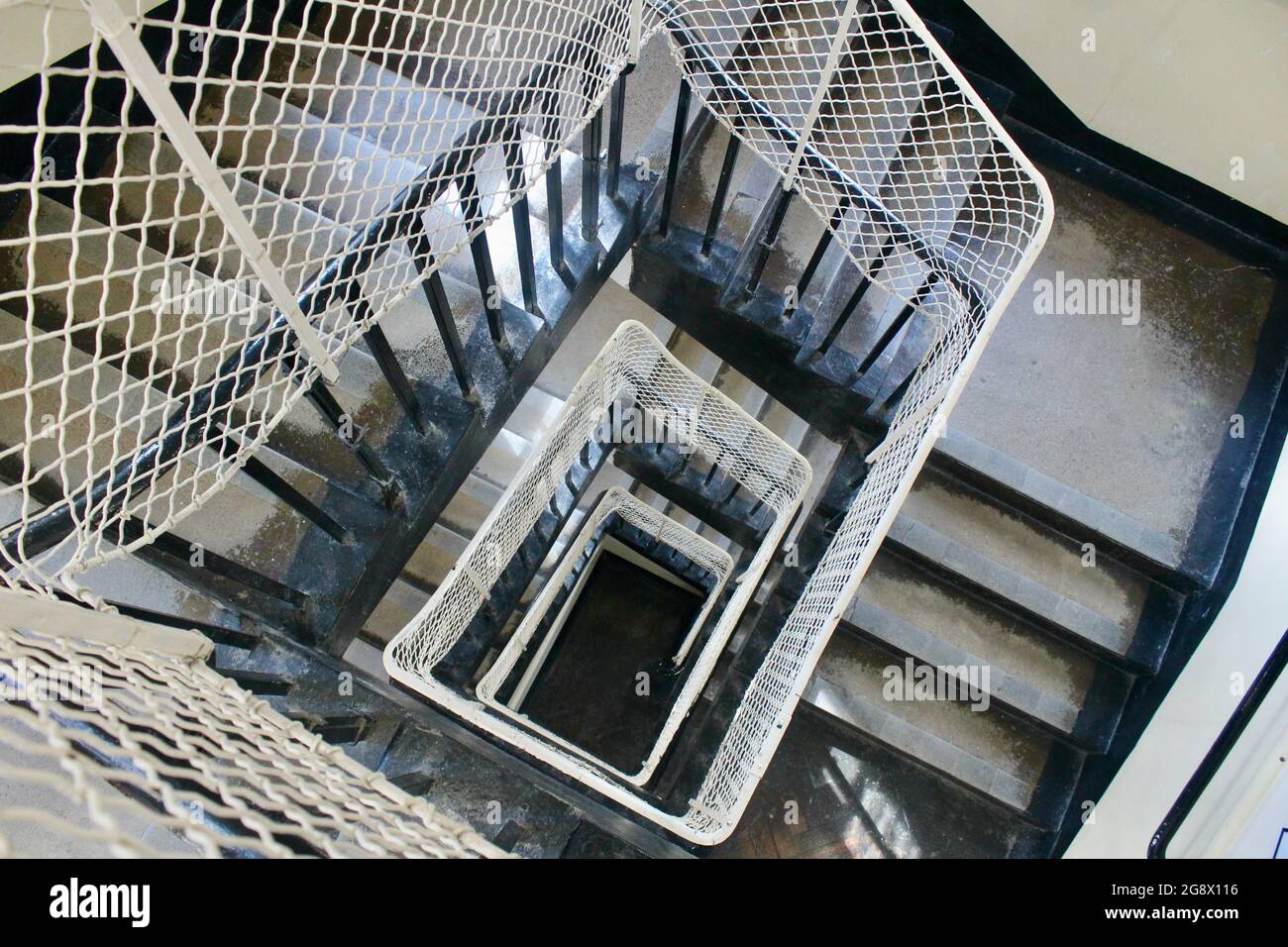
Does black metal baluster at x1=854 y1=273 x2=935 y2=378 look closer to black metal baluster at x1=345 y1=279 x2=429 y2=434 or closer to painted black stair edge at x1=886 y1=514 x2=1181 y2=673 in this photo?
painted black stair edge at x1=886 y1=514 x2=1181 y2=673

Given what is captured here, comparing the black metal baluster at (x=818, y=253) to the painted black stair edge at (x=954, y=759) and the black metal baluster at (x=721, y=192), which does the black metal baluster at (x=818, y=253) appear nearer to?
the black metal baluster at (x=721, y=192)

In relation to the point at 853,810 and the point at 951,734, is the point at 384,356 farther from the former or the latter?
the point at 853,810

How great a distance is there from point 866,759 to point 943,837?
485 millimetres

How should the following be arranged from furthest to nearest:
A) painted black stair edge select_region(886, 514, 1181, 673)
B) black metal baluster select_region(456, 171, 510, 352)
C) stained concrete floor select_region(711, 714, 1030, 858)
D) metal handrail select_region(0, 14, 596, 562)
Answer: stained concrete floor select_region(711, 714, 1030, 858), painted black stair edge select_region(886, 514, 1181, 673), black metal baluster select_region(456, 171, 510, 352), metal handrail select_region(0, 14, 596, 562)

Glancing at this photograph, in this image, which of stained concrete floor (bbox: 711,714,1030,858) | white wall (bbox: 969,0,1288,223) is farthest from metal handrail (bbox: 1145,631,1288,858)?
white wall (bbox: 969,0,1288,223)

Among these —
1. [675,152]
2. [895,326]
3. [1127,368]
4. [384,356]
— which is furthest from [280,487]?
[1127,368]

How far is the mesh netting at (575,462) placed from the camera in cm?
279

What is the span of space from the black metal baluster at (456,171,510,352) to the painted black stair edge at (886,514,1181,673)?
1.94 metres

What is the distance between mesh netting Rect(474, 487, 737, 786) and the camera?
4.20 m

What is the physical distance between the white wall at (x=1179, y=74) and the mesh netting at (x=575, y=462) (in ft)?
6.65

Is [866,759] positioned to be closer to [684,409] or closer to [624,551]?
[684,409]

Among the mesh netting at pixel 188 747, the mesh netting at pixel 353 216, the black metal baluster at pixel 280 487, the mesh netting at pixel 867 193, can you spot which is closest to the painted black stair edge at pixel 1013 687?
the mesh netting at pixel 867 193

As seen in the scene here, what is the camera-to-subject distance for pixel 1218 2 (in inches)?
119
